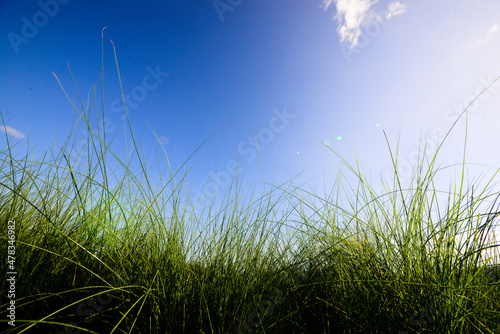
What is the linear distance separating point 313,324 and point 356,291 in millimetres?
457

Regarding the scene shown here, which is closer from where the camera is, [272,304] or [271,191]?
[272,304]

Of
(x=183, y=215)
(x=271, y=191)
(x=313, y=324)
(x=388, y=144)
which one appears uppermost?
(x=388, y=144)

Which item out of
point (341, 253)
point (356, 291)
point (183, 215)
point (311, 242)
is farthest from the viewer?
point (311, 242)

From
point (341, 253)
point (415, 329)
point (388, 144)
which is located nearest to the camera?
point (415, 329)

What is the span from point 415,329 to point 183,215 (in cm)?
150

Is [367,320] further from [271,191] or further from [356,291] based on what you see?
[271,191]

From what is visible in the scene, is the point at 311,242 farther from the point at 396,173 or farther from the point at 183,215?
the point at 183,215

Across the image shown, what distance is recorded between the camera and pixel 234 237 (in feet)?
5.83

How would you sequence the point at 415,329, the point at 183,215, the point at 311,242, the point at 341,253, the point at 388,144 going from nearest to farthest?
the point at 415,329
the point at 388,144
the point at 341,253
the point at 183,215
the point at 311,242

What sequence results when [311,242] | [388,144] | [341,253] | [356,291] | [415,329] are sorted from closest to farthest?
1. [415,329]
2. [356,291]
3. [388,144]
4. [341,253]
5. [311,242]

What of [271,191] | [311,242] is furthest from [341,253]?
[271,191]

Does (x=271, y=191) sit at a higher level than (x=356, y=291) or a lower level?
higher

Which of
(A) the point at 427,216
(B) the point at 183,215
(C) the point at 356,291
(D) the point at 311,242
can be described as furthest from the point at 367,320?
(B) the point at 183,215

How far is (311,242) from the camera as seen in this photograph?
84.0 inches
